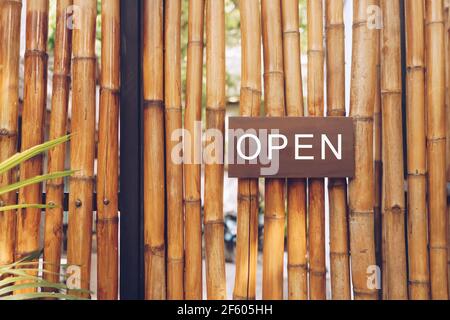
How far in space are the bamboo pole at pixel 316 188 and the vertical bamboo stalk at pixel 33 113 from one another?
0.98 m

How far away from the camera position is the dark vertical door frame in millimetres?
1625

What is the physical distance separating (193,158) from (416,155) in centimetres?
82

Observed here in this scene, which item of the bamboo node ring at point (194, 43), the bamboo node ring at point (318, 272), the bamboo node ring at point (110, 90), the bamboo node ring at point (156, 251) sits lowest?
the bamboo node ring at point (318, 272)

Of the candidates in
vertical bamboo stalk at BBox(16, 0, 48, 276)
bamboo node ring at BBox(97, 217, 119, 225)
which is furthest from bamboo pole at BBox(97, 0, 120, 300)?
vertical bamboo stalk at BBox(16, 0, 48, 276)

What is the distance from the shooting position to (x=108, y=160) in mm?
1604

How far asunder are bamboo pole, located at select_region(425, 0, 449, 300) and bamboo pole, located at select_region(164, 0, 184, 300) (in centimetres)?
92

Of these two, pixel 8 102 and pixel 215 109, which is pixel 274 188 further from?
pixel 8 102

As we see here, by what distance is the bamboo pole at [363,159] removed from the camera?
1.60 m

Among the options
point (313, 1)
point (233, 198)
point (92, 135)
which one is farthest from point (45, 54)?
point (233, 198)

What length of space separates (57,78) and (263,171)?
82cm

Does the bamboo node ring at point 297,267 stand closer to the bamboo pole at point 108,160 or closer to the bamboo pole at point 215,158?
the bamboo pole at point 215,158

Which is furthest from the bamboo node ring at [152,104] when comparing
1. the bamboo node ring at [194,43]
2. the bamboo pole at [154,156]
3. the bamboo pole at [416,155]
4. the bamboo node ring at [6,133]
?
the bamboo pole at [416,155]

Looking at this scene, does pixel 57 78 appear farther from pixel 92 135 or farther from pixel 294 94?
pixel 294 94

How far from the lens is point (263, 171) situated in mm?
1583
